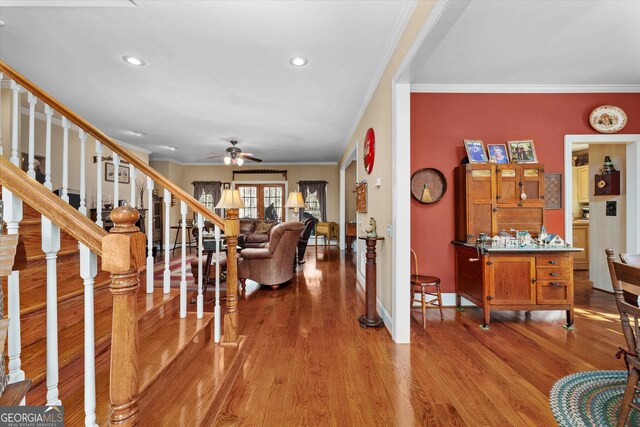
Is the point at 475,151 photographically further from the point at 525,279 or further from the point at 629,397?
the point at 629,397

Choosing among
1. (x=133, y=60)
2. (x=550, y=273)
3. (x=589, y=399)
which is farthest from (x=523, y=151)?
(x=133, y=60)

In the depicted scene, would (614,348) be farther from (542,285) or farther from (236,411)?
(236,411)

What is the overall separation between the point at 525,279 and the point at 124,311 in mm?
3389

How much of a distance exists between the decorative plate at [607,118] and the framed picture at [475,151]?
1507mm

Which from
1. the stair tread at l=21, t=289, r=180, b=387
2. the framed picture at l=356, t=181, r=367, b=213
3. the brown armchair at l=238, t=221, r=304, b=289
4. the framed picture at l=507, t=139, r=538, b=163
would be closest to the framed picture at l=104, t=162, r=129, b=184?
the brown armchair at l=238, t=221, r=304, b=289

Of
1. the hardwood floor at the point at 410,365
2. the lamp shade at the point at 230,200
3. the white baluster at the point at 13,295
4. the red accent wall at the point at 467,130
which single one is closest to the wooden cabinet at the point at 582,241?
the hardwood floor at the point at 410,365

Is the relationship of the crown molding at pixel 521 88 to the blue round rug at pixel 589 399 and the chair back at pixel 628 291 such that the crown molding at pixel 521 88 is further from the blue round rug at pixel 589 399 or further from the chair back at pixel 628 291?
the blue round rug at pixel 589 399

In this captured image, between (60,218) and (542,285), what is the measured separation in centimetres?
372

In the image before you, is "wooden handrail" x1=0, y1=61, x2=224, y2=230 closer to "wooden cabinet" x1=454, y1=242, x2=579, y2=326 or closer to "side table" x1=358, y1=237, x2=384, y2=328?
"side table" x1=358, y1=237, x2=384, y2=328

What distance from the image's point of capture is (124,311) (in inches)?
34.3

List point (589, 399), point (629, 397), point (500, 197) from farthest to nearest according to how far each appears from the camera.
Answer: point (500, 197) < point (589, 399) < point (629, 397)

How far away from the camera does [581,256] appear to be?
538 cm

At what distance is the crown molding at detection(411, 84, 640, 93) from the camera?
348 cm

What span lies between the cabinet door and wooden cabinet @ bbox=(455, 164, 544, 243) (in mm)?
410
